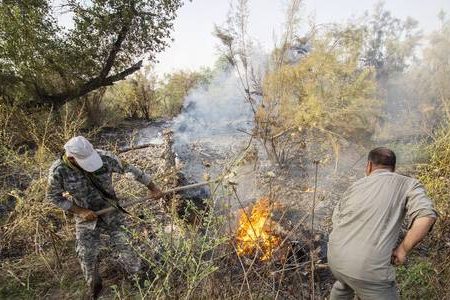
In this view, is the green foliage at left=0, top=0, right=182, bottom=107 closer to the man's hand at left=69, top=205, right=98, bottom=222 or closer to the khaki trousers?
the man's hand at left=69, top=205, right=98, bottom=222

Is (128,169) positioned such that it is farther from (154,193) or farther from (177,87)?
(177,87)

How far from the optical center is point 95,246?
409 cm

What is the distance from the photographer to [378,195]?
271cm

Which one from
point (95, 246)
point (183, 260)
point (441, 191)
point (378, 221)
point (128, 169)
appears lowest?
point (441, 191)

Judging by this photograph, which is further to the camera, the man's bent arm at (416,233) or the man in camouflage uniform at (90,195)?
the man in camouflage uniform at (90,195)

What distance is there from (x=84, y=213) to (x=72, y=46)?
7123 millimetres

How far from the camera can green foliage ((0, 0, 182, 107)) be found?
8.68m

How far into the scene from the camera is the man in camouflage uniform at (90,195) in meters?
3.77

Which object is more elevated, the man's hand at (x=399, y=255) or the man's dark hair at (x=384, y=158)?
the man's dark hair at (x=384, y=158)

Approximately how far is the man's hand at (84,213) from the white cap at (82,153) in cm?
45

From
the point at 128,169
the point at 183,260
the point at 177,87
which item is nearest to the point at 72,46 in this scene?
the point at 128,169

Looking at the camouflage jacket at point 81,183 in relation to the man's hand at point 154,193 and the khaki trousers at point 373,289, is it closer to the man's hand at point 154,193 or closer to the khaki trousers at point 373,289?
the man's hand at point 154,193

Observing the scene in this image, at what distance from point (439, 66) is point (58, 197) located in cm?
1621

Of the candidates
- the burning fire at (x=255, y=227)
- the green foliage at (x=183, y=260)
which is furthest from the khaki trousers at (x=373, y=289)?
the burning fire at (x=255, y=227)
